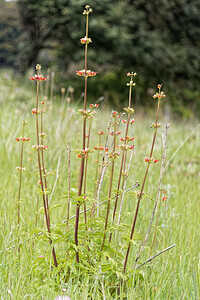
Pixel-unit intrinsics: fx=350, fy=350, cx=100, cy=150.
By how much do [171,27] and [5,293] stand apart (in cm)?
1395

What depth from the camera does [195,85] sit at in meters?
14.8

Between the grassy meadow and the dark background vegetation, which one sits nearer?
the grassy meadow

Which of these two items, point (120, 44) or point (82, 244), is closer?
point (82, 244)

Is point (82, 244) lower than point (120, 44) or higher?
lower

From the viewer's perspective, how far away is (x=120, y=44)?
38.2 ft

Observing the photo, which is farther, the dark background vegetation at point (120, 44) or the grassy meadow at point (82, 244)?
the dark background vegetation at point (120, 44)

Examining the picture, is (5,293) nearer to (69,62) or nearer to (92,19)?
(92,19)

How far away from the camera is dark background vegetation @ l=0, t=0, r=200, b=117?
11.3 m

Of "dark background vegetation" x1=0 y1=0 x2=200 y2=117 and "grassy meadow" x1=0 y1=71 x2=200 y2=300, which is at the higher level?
"dark background vegetation" x1=0 y1=0 x2=200 y2=117

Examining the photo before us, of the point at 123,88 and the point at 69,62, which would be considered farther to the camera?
the point at 123,88

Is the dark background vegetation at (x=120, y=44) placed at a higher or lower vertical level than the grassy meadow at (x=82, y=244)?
higher

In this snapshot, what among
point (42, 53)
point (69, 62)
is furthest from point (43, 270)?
point (42, 53)

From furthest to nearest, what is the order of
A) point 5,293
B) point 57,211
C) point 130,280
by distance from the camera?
point 57,211, point 130,280, point 5,293

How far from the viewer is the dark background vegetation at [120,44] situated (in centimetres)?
1132
